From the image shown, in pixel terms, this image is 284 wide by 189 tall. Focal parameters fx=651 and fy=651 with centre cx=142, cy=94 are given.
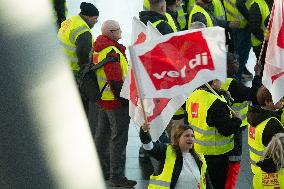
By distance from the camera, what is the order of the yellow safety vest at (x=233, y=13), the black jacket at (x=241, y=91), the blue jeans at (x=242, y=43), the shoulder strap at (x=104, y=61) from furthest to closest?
the blue jeans at (x=242, y=43)
the yellow safety vest at (x=233, y=13)
the shoulder strap at (x=104, y=61)
the black jacket at (x=241, y=91)

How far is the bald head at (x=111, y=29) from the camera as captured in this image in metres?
7.44

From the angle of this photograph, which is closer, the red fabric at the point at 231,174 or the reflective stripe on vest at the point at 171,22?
the red fabric at the point at 231,174

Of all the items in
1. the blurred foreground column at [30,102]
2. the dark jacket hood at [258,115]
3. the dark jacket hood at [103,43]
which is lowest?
the dark jacket hood at [258,115]

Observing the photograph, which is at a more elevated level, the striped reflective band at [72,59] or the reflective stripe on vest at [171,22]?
the reflective stripe on vest at [171,22]

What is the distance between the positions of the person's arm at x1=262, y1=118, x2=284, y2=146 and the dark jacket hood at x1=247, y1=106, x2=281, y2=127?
8cm

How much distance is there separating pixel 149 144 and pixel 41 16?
1.95 metres

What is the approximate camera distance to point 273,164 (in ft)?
17.7

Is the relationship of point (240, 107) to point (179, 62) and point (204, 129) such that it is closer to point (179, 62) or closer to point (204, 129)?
point (204, 129)

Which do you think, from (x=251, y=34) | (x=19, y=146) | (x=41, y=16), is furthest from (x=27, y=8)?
(x=251, y=34)

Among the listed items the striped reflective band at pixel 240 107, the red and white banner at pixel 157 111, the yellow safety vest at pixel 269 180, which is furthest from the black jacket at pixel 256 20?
the red and white banner at pixel 157 111

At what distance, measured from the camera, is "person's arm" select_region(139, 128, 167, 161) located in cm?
534

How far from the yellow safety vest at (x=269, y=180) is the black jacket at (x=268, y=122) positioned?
0.31 metres

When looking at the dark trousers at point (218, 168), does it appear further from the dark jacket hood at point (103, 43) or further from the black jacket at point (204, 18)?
the black jacket at point (204, 18)

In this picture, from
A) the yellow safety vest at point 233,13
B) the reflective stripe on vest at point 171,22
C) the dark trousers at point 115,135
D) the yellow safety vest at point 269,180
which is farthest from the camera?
the yellow safety vest at point 233,13
